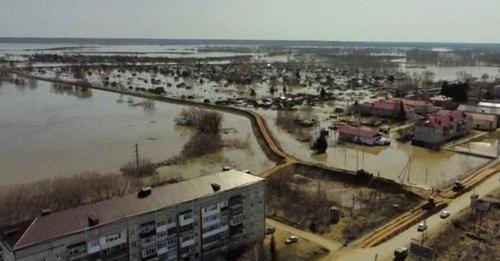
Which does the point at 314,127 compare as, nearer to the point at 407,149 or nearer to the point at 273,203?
the point at 407,149

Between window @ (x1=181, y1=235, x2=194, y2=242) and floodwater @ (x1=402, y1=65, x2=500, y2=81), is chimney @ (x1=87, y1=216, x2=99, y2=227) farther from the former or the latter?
floodwater @ (x1=402, y1=65, x2=500, y2=81)

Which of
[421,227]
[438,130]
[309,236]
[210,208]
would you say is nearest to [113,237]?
[210,208]

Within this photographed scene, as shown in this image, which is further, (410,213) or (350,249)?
(410,213)

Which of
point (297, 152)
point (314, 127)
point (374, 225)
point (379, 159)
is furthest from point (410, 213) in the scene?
point (314, 127)

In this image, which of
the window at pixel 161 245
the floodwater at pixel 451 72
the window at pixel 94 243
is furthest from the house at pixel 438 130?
the floodwater at pixel 451 72

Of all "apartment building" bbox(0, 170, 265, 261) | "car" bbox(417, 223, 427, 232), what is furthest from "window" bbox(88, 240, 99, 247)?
"car" bbox(417, 223, 427, 232)

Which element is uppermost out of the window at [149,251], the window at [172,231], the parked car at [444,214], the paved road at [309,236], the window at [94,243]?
the window at [94,243]

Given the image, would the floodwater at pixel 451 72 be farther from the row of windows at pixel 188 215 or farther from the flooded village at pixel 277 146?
the row of windows at pixel 188 215
